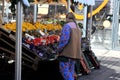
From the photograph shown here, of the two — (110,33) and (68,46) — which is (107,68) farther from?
(110,33)

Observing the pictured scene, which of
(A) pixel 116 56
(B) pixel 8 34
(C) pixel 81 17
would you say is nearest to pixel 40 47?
(B) pixel 8 34

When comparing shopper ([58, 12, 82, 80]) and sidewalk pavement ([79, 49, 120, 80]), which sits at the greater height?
shopper ([58, 12, 82, 80])

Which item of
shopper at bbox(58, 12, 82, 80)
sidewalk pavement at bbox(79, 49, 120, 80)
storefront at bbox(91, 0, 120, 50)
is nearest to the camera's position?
shopper at bbox(58, 12, 82, 80)

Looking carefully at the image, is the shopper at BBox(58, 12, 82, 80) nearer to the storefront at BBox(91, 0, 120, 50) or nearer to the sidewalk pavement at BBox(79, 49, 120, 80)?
the sidewalk pavement at BBox(79, 49, 120, 80)

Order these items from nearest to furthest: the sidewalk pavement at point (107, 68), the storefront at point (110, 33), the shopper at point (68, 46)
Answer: the shopper at point (68, 46)
the sidewalk pavement at point (107, 68)
the storefront at point (110, 33)

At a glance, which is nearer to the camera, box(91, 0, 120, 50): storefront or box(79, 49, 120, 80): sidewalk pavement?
box(79, 49, 120, 80): sidewalk pavement

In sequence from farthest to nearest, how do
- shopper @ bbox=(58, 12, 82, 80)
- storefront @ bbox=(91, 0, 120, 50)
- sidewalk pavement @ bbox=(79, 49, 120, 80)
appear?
storefront @ bbox=(91, 0, 120, 50) < sidewalk pavement @ bbox=(79, 49, 120, 80) < shopper @ bbox=(58, 12, 82, 80)

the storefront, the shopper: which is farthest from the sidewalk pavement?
the shopper

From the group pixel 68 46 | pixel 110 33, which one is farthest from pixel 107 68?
pixel 110 33

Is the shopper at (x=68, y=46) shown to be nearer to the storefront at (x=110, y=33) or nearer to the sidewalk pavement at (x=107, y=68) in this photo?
the sidewalk pavement at (x=107, y=68)

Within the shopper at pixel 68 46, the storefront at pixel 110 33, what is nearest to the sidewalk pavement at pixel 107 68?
the storefront at pixel 110 33

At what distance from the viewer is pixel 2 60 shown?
29.0ft

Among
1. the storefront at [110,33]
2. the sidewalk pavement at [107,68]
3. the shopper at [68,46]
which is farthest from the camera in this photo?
the storefront at [110,33]

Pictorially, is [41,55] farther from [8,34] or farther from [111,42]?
[111,42]
